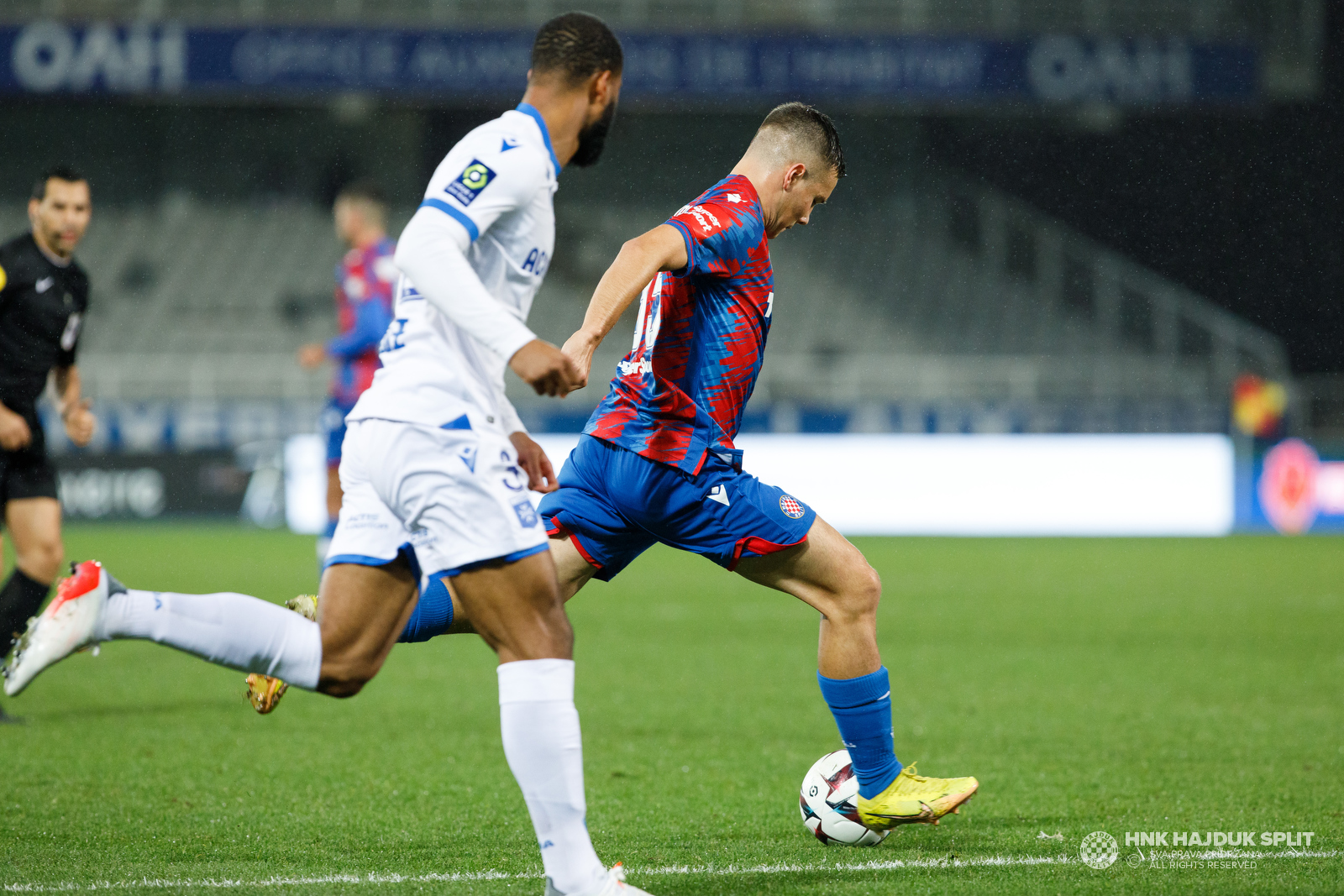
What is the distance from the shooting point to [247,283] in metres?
26.3

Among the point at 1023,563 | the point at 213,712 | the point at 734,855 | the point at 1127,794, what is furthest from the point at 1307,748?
the point at 1023,563

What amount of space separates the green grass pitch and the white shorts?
964 mm

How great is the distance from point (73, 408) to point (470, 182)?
3.93 meters

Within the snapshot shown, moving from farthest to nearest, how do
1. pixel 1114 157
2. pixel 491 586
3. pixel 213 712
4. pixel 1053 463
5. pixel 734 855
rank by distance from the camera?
pixel 1114 157, pixel 1053 463, pixel 213 712, pixel 734 855, pixel 491 586

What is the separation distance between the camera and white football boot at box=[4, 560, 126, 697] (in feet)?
10.7

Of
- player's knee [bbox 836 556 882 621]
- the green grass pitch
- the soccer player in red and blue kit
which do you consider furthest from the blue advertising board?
player's knee [bbox 836 556 882 621]

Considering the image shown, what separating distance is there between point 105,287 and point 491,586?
24.7 metres

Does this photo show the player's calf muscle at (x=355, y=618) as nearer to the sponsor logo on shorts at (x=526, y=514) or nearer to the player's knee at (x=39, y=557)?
the sponsor logo on shorts at (x=526, y=514)

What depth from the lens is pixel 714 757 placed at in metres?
5.74

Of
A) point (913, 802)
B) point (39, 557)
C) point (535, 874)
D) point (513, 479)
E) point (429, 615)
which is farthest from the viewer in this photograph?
point (39, 557)

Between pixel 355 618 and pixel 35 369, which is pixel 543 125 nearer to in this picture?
pixel 355 618

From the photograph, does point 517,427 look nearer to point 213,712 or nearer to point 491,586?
point 491,586

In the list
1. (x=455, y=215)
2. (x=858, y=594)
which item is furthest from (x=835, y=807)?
(x=455, y=215)

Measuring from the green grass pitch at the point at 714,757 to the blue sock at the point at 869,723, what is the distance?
0.22 meters
